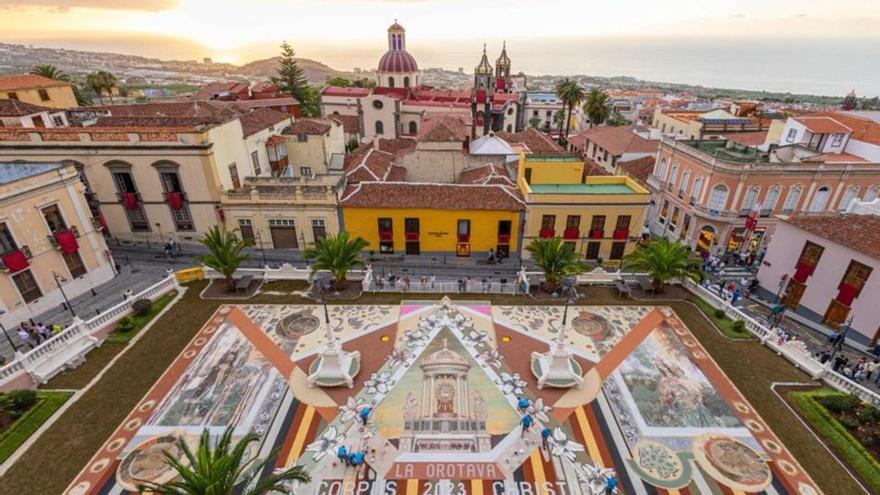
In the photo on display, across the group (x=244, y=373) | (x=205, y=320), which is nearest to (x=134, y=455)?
(x=244, y=373)

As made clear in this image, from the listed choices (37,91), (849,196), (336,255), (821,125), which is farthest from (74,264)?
(821,125)

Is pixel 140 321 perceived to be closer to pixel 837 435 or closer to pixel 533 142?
pixel 837 435

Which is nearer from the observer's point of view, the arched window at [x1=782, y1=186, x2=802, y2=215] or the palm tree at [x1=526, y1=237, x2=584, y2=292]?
the palm tree at [x1=526, y1=237, x2=584, y2=292]

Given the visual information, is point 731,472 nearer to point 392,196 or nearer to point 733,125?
point 392,196

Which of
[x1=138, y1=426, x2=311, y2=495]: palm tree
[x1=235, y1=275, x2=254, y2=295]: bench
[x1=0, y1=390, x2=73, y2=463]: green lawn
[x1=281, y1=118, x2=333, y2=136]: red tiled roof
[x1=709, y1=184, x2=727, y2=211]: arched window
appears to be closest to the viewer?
[x1=138, y1=426, x2=311, y2=495]: palm tree

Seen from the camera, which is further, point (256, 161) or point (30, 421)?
point (256, 161)

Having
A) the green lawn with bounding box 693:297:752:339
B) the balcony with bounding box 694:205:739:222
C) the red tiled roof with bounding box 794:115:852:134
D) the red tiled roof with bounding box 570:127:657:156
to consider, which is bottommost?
the green lawn with bounding box 693:297:752:339

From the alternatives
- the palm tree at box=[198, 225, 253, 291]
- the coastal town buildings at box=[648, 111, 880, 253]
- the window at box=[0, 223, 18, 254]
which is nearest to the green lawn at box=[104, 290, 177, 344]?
the palm tree at box=[198, 225, 253, 291]

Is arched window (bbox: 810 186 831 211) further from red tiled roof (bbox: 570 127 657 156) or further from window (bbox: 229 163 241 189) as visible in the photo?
window (bbox: 229 163 241 189)
